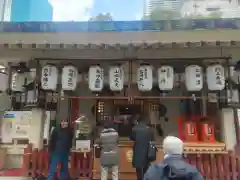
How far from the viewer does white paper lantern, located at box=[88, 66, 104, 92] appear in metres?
7.15

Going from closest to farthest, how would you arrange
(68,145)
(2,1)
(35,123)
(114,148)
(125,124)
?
(114,148)
(68,145)
(35,123)
(125,124)
(2,1)

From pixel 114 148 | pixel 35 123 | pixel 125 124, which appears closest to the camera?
pixel 114 148

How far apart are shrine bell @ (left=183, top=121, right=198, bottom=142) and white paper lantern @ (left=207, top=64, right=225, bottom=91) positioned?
1193mm

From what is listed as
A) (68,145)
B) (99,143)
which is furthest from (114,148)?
(68,145)

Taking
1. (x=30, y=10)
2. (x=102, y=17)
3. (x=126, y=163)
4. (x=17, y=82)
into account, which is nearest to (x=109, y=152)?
(x=126, y=163)

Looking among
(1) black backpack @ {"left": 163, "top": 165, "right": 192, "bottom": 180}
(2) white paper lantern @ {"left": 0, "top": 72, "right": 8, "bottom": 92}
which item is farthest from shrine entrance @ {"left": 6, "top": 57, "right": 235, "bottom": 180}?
(1) black backpack @ {"left": 163, "top": 165, "right": 192, "bottom": 180}

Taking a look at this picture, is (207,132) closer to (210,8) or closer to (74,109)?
(74,109)

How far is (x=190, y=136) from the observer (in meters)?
7.34

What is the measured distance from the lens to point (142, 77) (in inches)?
277

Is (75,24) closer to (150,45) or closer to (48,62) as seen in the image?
(48,62)

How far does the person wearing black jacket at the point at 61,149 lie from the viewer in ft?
21.8

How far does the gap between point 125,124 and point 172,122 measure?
164 cm

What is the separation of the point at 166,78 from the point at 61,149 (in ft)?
10.9

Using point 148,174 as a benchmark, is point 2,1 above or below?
above
